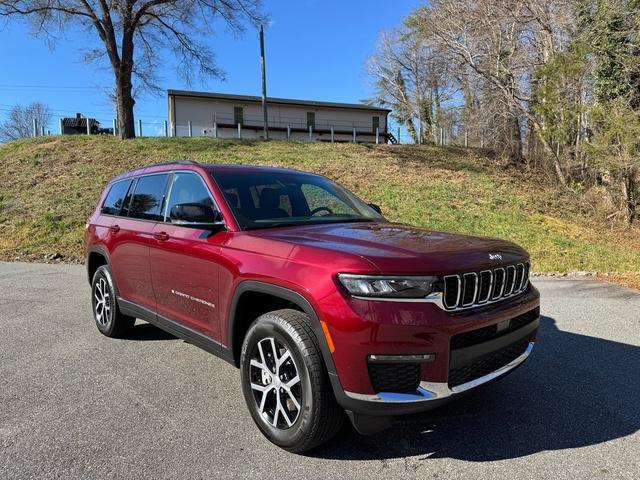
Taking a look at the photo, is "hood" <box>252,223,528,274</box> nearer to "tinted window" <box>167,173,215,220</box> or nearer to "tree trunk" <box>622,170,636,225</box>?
"tinted window" <box>167,173,215,220</box>

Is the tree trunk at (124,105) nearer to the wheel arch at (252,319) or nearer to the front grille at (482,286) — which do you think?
the wheel arch at (252,319)

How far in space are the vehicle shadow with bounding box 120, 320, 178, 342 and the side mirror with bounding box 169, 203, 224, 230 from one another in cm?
209

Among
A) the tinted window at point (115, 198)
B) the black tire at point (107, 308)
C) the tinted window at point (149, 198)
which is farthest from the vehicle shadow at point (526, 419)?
the tinted window at point (115, 198)

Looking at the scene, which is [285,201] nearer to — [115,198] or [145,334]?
[115,198]

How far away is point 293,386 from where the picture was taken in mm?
3021

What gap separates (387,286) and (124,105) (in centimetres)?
2435

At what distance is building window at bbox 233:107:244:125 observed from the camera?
1646 inches

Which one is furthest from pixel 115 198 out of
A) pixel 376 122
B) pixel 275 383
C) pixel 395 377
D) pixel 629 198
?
pixel 376 122

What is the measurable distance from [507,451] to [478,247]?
1.26m

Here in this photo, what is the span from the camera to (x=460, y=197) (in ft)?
58.0

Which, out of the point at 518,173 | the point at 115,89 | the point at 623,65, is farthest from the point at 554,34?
the point at 115,89

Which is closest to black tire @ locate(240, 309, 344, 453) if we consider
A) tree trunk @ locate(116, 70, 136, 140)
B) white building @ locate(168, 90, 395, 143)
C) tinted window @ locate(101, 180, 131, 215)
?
tinted window @ locate(101, 180, 131, 215)

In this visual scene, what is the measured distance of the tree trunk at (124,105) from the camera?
2389 centimetres

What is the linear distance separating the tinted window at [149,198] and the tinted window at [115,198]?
13.9 inches
